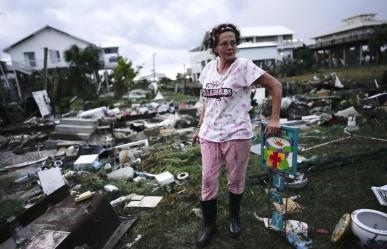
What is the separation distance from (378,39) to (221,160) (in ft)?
107

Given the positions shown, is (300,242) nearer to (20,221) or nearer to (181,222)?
(181,222)

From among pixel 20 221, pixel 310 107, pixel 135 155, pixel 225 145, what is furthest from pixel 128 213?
pixel 310 107

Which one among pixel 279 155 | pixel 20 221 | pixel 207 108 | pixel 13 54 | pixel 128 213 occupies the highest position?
pixel 13 54

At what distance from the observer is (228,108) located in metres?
2.65

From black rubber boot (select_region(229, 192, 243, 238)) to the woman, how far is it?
0.42 feet

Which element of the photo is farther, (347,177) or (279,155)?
(347,177)

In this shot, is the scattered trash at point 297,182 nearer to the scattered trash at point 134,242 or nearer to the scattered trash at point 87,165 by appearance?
the scattered trash at point 134,242

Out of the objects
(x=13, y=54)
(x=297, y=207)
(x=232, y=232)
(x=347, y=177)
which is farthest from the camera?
(x=13, y=54)

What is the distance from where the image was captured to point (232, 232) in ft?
9.90

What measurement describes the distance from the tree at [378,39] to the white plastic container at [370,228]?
31.0m

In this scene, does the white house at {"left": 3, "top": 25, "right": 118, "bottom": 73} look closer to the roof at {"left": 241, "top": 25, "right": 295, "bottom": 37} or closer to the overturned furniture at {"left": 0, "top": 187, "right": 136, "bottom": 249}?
the roof at {"left": 241, "top": 25, "right": 295, "bottom": 37}

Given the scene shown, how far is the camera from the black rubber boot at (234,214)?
9.79ft

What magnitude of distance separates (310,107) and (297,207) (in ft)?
27.1

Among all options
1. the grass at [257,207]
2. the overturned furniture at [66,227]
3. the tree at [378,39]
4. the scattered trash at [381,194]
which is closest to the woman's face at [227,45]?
the grass at [257,207]
